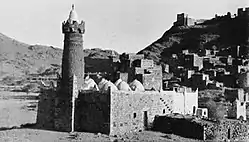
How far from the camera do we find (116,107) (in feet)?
61.0

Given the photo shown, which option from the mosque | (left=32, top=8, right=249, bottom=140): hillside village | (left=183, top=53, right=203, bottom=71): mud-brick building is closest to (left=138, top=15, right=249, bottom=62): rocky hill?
(left=183, top=53, right=203, bottom=71): mud-brick building

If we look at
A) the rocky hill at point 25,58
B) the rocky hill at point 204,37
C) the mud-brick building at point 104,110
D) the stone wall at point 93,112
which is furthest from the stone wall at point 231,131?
the rocky hill at point 25,58

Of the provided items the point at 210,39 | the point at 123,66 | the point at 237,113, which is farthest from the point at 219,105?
the point at 210,39

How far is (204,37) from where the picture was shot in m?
57.3

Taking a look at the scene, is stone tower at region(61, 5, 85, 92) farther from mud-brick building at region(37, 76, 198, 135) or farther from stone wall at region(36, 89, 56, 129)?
stone wall at region(36, 89, 56, 129)

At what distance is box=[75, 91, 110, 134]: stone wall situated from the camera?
18.6 m

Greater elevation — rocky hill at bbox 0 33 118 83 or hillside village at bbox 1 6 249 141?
rocky hill at bbox 0 33 118 83

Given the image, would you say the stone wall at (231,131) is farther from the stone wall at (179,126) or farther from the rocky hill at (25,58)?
the rocky hill at (25,58)

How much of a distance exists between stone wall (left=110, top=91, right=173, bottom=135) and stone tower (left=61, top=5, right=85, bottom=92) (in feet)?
8.26

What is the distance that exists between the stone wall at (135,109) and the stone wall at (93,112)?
32 centimetres

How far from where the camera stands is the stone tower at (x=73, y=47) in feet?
66.3

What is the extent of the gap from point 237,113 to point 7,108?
19642 mm

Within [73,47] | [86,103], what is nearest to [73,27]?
[73,47]

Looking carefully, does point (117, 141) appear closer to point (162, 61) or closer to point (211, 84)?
point (211, 84)
